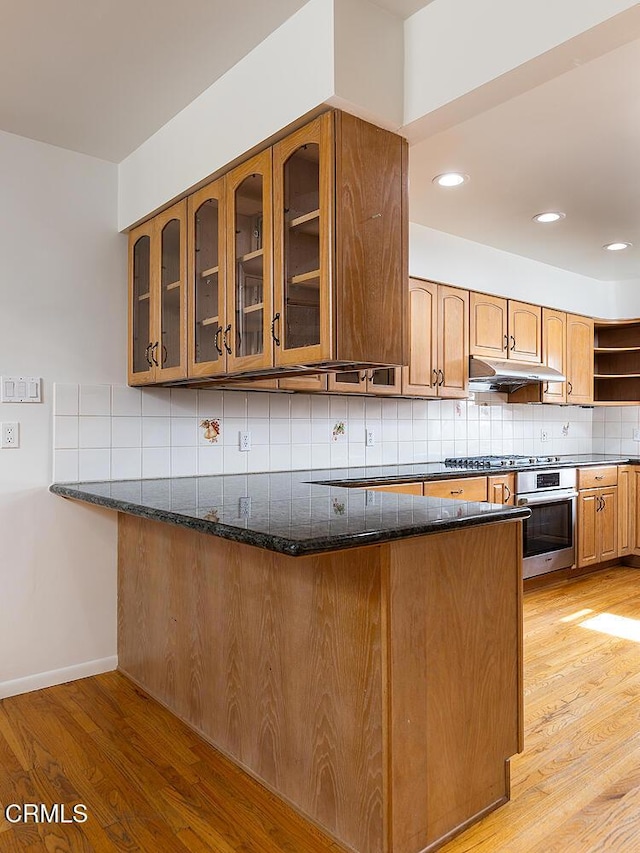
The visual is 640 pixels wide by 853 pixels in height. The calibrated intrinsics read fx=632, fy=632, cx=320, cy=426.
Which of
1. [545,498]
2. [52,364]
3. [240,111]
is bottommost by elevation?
[545,498]

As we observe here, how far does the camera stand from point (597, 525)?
457 cm

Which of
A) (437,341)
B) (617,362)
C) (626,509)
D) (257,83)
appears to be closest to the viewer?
(257,83)

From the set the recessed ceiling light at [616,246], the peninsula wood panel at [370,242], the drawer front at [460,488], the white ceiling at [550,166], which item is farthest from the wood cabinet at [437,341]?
the peninsula wood panel at [370,242]

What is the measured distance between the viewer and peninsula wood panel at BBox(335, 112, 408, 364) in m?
1.90

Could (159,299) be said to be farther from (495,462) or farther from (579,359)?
(579,359)

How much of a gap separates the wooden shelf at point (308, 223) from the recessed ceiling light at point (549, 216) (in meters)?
2.20

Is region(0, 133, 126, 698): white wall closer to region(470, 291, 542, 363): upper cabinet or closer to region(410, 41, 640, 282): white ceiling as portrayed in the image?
region(410, 41, 640, 282): white ceiling

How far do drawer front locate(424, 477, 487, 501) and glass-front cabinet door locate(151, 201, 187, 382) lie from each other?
1583 mm

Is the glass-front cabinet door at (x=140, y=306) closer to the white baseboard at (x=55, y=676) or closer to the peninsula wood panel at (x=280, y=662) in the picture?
the peninsula wood panel at (x=280, y=662)

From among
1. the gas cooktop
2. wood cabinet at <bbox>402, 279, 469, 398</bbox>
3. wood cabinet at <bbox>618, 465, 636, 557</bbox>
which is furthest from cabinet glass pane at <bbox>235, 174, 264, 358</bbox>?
wood cabinet at <bbox>618, 465, 636, 557</bbox>

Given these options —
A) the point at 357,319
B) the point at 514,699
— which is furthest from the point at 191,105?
the point at 514,699

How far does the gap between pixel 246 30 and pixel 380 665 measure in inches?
76.1

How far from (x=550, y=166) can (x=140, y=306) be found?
6.70ft

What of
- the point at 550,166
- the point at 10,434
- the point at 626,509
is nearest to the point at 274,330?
the point at 10,434
